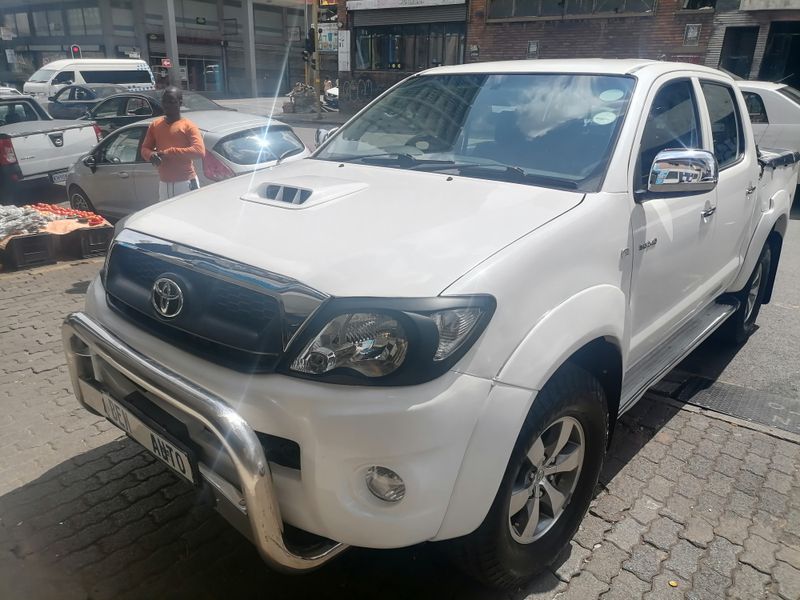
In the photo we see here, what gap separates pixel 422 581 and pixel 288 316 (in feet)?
4.24

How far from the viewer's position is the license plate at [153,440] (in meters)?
2.01

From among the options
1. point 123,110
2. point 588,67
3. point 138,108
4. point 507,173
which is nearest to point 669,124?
point 588,67

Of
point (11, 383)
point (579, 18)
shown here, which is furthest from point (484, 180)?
point (579, 18)

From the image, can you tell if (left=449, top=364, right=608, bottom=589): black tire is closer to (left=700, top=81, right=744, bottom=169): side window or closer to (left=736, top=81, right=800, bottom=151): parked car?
(left=700, top=81, right=744, bottom=169): side window

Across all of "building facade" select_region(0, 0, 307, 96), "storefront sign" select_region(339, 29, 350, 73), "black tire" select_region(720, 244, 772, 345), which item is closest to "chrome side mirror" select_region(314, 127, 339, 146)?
"black tire" select_region(720, 244, 772, 345)

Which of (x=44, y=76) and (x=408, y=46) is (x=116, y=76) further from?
(x=408, y=46)

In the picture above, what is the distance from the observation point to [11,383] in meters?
3.95

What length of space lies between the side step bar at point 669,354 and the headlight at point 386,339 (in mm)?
1257

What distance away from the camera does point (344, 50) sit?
88.8ft

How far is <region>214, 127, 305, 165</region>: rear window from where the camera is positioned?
251 inches

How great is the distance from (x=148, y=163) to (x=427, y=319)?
255 inches

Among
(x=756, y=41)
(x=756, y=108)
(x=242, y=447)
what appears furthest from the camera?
(x=756, y=41)

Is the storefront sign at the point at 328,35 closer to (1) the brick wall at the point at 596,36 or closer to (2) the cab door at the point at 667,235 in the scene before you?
(1) the brick wall at the point at 596,36

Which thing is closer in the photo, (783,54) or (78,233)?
(78,233)
